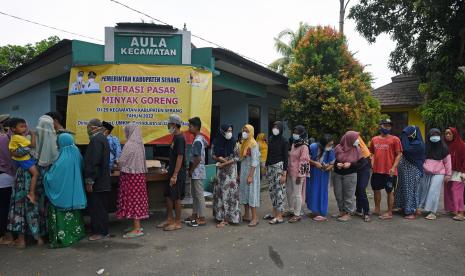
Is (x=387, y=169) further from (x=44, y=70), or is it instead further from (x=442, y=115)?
(x=44, y=70)

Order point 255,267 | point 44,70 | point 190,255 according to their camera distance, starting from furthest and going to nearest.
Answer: point 44,70, point 190,255, point 255,267

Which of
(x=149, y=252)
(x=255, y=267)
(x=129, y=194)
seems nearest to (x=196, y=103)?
(x=129, y=194)

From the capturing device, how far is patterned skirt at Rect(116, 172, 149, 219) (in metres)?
5.06

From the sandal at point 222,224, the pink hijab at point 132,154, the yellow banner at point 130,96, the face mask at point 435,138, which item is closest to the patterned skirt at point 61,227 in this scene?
the pink hijab at point 132,154

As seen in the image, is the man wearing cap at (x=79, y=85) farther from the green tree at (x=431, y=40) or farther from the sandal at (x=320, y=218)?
the green tree at (x=431, y=40)

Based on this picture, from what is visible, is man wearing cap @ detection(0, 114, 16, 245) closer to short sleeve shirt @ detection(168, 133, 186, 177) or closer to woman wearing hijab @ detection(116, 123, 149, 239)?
woman wearing hijab @ detection(116, 123, 149, 239)

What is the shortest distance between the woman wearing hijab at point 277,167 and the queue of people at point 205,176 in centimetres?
2

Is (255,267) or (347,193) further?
(347,193)

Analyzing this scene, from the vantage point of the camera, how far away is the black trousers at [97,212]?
495 centimetres

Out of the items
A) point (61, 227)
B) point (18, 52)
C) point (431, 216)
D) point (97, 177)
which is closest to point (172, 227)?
point (97, 177)

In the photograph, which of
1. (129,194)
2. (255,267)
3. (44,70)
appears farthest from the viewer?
(44,70)

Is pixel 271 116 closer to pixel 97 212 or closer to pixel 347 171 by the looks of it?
pixel 347 171

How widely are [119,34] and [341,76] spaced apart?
21.3ft

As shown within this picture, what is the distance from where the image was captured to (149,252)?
4496 mm
